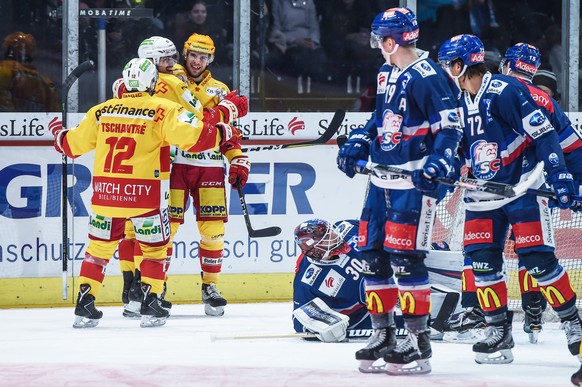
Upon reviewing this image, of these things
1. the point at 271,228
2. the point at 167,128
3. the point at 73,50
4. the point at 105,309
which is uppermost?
the point at 73,50

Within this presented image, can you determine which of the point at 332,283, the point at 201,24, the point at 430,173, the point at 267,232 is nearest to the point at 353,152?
the point at 430,173

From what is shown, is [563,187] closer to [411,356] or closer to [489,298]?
[489,298]

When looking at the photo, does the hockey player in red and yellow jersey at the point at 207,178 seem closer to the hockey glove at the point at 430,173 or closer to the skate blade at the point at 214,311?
the skate blade at the point at 214,311

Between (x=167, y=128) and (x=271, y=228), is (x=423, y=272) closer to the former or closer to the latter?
(x=167, y=128)

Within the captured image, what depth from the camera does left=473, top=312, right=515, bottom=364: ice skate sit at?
4922 millimetres

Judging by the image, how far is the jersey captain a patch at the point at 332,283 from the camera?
18.3 feet

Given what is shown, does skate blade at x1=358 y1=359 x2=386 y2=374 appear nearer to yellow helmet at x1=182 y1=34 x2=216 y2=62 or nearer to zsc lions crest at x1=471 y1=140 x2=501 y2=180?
zsc lions crest at x1=471 y1=140 x2=501 y2=180

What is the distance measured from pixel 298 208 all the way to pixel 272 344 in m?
1.94

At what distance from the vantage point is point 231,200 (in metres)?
7.29

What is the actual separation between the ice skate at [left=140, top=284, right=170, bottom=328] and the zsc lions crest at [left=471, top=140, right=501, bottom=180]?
2.01 m

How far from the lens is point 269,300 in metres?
7.37

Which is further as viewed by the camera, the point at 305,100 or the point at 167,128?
the point at 305,100

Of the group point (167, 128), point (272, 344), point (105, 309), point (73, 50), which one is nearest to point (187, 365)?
point (272, 344)

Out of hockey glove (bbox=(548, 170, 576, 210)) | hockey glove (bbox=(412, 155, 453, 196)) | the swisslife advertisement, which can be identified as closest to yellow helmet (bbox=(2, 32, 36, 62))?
the swisslife advertisement
